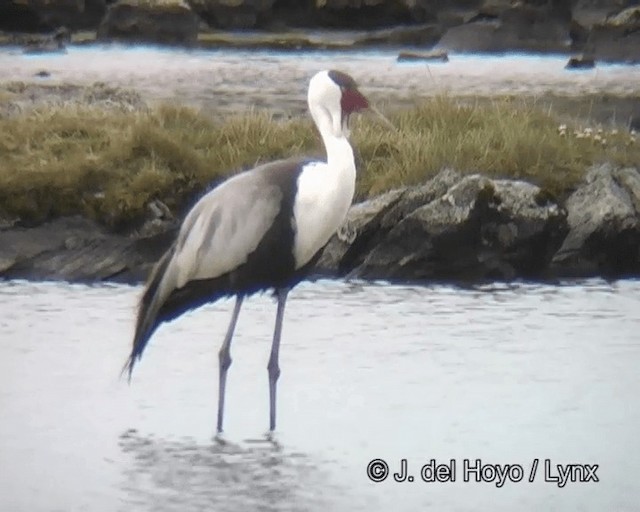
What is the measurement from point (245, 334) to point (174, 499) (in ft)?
1.50

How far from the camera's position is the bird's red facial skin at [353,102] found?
592cm

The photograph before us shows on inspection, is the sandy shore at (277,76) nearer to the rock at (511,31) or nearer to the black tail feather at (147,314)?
the rock at (511,31)

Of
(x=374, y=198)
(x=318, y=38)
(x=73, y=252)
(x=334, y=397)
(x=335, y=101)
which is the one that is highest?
(x=318, y=38)

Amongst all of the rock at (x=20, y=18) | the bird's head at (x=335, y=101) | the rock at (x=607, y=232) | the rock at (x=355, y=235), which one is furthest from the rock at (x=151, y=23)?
the rock at (x=607, y=232)

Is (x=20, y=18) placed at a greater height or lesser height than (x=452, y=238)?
greater

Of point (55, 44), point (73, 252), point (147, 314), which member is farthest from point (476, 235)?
point (55, 44)

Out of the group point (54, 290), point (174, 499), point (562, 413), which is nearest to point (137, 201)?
point (54, 290)

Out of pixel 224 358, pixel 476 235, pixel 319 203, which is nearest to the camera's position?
pixel 319 203

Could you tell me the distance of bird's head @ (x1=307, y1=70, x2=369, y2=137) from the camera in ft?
19.4

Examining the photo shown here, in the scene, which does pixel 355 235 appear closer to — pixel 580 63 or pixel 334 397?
pixel 334 397

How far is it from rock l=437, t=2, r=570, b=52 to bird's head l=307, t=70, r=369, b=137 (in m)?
0.28

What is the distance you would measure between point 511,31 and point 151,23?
0.87 meters

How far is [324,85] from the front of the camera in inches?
234

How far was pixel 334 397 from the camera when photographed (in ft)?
19.5
